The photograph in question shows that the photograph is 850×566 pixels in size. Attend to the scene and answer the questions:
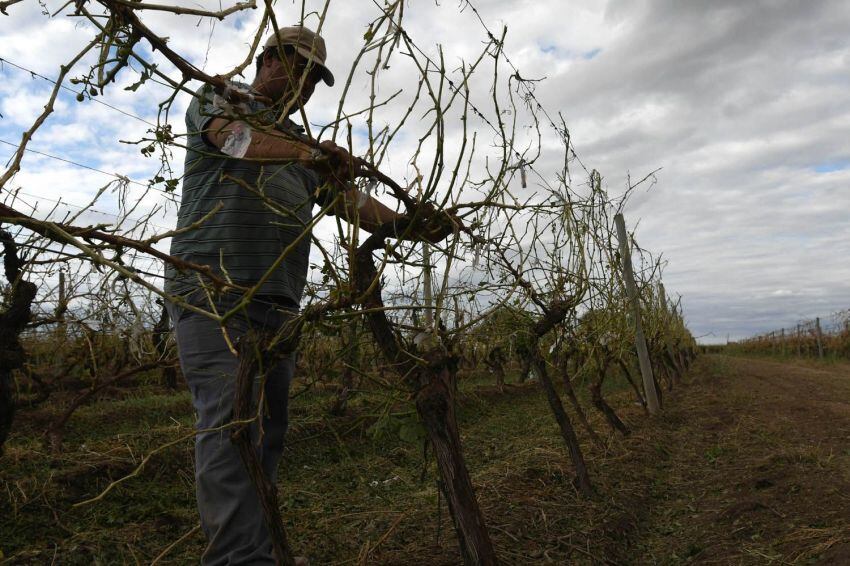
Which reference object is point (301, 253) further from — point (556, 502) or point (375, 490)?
point (375, 490)

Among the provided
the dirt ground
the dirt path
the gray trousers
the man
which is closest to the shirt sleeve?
the man

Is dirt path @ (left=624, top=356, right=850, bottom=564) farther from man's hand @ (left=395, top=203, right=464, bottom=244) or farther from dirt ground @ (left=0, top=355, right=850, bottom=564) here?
man's hand @ (left=395, top=203, right=464, bottom=244)

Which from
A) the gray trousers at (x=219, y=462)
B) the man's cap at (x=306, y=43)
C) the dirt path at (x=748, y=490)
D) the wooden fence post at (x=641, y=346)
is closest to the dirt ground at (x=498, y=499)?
the dirt path at (x=748, y=490)

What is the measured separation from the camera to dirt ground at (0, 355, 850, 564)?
2.85m

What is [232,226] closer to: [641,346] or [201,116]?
[201,116]

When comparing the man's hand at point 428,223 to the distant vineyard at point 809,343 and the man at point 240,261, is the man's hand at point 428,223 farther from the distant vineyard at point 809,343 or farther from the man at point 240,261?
the distant vineyard at point 809,343

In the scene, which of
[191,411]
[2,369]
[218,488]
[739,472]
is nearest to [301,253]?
[218,488]

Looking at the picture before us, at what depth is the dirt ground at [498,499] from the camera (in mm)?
2846

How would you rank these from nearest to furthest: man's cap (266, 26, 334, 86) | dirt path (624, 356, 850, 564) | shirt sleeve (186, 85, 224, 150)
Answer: shirt sleeve (186, 85, 224, 150) < man's cap (266, 26, 334, 86) < dirt path (624, 356, 850, 564)

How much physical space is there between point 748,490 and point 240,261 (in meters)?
3.29

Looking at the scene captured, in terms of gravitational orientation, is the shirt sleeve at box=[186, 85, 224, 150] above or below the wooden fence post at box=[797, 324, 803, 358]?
above

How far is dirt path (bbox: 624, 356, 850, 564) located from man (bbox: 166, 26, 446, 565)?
175 centimetres

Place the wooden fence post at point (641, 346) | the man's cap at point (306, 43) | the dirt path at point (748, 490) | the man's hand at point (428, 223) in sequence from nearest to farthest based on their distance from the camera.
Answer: the man's hand at point (428, 223) < the man's cap at point (306, 43) < the dirt path at point (748, 490) < the wooden fence post at point (641, 346)

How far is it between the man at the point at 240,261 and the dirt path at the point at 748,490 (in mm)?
1754
